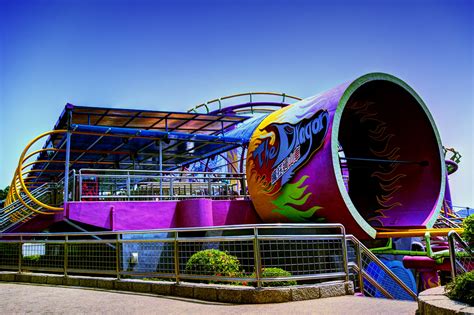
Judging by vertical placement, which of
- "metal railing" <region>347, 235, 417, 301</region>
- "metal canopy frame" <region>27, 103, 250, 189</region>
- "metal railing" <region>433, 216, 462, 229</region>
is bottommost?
"metal railing" <region>347, 235, 417, 301</region>

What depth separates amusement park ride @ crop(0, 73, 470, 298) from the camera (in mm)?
11789

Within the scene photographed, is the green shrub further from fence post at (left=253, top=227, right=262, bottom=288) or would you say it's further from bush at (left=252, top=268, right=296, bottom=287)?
fence post at (left=253, top=227, right=262, bottom=288)

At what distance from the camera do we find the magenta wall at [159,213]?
13.0m

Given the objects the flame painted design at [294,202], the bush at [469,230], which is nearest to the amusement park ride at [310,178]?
the flame painted design at [294,202]

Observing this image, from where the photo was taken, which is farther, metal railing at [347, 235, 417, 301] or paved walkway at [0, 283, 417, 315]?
metal railing at [347, 235, 417, 301]

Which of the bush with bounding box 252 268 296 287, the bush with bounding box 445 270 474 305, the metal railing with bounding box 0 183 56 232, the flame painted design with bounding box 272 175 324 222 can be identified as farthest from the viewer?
the metal railing with bounding box 0 183 56 232

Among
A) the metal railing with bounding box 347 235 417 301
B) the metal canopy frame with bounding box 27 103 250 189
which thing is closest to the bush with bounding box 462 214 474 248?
the metal railing with bounding box 347 235 417 301

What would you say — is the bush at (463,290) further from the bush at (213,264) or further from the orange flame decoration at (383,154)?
the orange flame decoration at (383,154)

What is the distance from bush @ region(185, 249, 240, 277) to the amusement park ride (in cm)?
437

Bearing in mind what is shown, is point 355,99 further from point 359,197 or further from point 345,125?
point 359,197

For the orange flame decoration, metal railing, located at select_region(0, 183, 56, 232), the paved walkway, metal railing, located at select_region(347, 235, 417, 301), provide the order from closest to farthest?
1. the paved walkway
2. metal railing, located at select_region(347, 235, 417, 301)
3. the orange flame decoration
4. metal railing, located at select_region(0, 183, 56, 232)

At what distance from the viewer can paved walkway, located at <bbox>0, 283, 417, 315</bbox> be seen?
6270mm

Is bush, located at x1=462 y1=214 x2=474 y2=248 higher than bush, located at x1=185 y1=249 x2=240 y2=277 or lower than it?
higher

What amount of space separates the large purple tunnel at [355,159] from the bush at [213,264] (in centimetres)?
436
